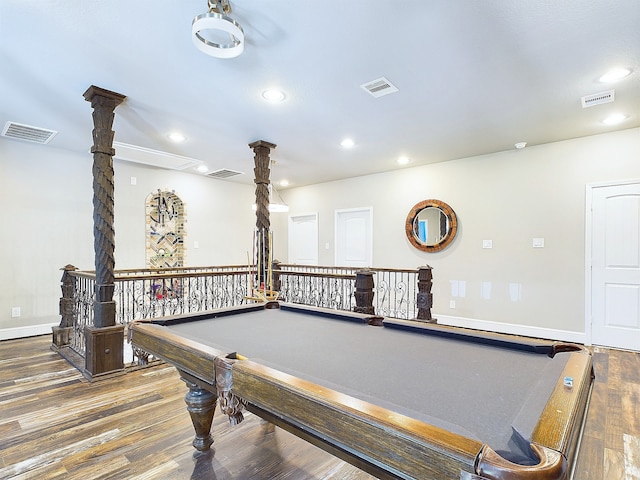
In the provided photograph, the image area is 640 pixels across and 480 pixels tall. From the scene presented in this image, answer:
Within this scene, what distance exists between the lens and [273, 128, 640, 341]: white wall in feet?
13.8

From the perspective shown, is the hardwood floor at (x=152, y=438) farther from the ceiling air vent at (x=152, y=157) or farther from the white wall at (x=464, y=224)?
the ceiling air vent at (x=152, y=157)

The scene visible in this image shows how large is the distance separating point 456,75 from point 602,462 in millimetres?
2779

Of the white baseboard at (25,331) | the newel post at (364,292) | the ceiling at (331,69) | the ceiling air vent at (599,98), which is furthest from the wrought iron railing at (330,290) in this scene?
Result: the white baseboard at (25,331)

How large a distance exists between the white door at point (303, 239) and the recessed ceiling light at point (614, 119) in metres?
4.80

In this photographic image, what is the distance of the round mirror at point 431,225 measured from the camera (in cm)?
523

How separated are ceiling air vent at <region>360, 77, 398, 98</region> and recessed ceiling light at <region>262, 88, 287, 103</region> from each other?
0.74 metres

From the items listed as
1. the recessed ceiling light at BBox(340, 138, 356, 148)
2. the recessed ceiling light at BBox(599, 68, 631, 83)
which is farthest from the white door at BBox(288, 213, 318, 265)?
the recessed ceiling light at BBox(599, 68, 631, 83)

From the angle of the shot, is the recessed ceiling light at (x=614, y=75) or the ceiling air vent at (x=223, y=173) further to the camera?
the ceiling air vent at (x=223, y=173)

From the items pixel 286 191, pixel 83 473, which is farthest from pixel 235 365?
pixel 286 191

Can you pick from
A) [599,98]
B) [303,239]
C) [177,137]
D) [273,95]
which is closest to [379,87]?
[273,95]

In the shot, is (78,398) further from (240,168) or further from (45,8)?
(240,168)

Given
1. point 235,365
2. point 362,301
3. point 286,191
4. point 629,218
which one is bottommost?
point 362,301

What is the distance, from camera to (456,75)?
268cm

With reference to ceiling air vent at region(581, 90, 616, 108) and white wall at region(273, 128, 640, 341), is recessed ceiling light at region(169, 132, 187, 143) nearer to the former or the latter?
white wall at region(273, 128, 640, 341)
